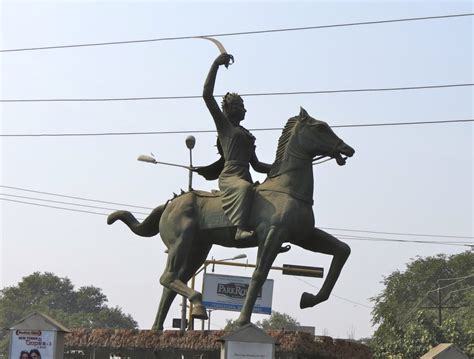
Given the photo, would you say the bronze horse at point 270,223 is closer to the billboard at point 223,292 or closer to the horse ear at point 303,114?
the horse ear at point 303,114

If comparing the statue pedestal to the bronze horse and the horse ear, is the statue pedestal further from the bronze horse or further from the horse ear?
the horse ear

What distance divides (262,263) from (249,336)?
4.08ft

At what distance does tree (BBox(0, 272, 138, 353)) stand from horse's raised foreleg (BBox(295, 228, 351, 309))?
5846 centimetres

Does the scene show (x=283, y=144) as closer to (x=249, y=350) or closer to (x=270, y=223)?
(x=270, y=223)

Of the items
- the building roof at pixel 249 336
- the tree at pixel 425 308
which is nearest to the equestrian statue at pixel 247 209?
the building roof at pixel 249 336

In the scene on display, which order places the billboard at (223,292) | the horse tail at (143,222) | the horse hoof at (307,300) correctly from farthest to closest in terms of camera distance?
the billboard at (223,292), the horse tail at (143,222), the horse hoof at (307,300)

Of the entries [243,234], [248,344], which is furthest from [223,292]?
[248,344]

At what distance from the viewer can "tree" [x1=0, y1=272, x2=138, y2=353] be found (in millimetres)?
72938

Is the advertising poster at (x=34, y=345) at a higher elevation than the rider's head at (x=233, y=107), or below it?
below

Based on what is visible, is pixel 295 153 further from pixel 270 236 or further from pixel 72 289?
pixel 72 289

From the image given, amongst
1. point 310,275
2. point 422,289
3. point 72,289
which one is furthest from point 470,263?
point 310,275

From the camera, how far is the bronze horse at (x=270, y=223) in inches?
503

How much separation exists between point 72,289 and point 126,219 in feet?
220

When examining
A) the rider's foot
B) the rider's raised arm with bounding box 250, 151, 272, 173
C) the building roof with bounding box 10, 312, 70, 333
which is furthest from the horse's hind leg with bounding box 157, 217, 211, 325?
the building roof with bounding box 10, 312, 70, 333
